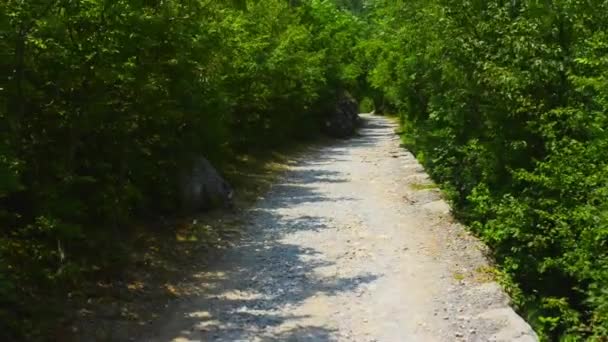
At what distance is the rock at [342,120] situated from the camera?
31336 mm

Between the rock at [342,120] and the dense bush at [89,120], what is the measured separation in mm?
19390

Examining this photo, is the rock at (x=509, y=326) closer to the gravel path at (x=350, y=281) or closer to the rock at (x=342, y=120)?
the gravel path at (x=350, y=281)

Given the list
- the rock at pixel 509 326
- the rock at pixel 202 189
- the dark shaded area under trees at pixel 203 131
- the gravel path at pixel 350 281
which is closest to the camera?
the dark shaded area under trees at pixel 203 131

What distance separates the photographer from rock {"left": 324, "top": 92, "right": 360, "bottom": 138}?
103 feet

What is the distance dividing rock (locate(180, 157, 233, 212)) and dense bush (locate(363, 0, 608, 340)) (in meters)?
4.31

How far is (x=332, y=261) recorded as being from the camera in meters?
9.27

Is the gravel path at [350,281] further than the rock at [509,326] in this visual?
Yes

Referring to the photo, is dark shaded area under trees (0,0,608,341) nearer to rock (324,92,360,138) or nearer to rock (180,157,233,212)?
rock (180,157,233,212)

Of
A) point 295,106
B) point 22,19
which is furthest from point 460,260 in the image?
point 295,106

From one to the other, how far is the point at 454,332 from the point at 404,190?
8347mm

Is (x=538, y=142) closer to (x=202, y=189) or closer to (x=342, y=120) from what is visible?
(x=202, y=189)

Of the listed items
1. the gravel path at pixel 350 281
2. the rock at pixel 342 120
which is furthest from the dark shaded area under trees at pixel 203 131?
the rock at pixel 342 120

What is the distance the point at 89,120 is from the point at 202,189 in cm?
474

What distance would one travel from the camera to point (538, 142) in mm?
9125
